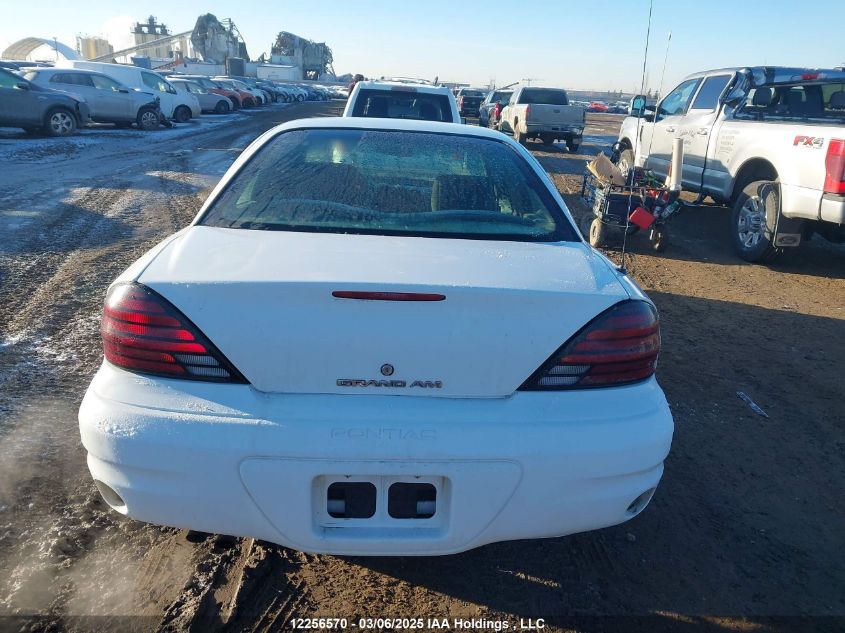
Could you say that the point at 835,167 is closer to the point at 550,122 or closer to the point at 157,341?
the point at 157,341

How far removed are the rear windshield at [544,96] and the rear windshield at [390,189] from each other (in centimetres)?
1833

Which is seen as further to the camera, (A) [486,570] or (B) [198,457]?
(A) [486,570]

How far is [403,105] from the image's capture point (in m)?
8.10

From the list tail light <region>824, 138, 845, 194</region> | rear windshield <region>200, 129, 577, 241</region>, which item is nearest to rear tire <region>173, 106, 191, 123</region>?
tail light <region>824, 138, 845, 194</region>

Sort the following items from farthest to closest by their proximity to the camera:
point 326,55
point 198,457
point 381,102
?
point 326,55
point 381,102
point 198,457

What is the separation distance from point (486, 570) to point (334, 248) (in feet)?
4.43

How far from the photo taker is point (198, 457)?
1.87 m

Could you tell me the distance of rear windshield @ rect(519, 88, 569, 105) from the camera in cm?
2027

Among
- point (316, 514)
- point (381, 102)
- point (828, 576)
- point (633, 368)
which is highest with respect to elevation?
point (381, 102)

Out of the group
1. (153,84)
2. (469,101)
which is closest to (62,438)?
(153,84)

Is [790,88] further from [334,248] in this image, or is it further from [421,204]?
[334,248]

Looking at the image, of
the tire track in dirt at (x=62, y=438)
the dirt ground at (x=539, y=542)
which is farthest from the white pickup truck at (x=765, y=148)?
the tire track in dirt at (x=62, y=438)

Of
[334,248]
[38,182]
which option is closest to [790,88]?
[334,248]

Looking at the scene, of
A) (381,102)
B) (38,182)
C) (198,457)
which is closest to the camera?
(198,457)
